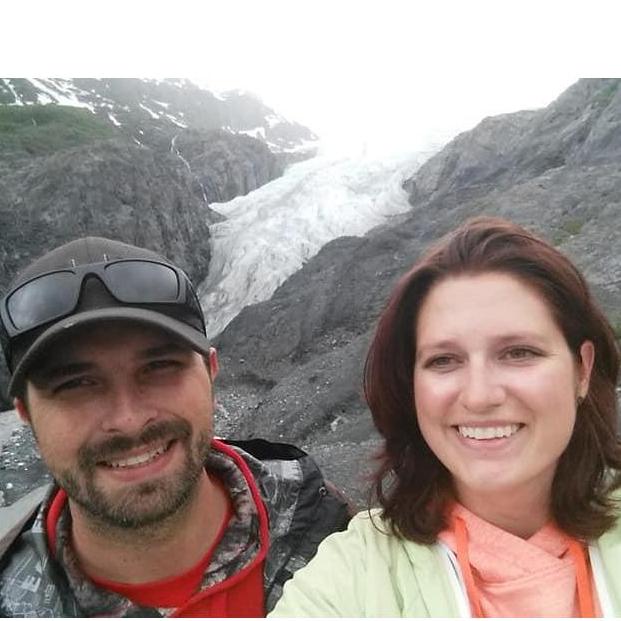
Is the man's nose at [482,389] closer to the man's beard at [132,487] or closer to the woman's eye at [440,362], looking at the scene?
the woman's eye at [440,362]

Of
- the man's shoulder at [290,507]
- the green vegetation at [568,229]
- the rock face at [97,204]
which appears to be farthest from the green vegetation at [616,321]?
the rock face at [97,204]

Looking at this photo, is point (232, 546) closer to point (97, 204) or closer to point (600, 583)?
point (600, 583)

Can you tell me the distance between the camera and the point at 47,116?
22297 millimetres

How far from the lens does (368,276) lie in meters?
16.3

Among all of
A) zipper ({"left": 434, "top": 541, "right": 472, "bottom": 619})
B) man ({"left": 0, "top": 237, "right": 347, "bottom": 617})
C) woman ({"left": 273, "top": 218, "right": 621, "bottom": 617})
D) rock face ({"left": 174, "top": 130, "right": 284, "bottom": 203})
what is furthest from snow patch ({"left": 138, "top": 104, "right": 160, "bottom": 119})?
zipper ({"left": 434, "top": 541, "right": 472, "bottom": 619})

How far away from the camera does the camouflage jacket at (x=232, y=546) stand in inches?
64.0

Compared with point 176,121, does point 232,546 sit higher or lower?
lower

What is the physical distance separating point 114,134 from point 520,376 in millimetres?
26446

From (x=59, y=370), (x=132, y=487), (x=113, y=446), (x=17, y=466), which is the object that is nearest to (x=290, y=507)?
(x=132, y=487)

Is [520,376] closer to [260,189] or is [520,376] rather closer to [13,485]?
[13,485]

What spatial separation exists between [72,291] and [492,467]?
135 centimetres

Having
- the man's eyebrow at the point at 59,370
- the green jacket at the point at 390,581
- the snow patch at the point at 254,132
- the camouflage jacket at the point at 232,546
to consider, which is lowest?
the camouflage jacket at the point at 232,546

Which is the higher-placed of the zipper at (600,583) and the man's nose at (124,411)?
the man's nose at (124,411)

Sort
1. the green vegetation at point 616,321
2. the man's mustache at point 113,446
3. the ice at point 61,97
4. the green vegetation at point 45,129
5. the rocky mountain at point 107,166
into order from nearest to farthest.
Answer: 1. the man's mustache at point 113,446
2. the green vegetation at point 616,321
3. the ice at point 61,97
4. the rocky mountain at point 107,166
5. the green vegetation at point 45,129
